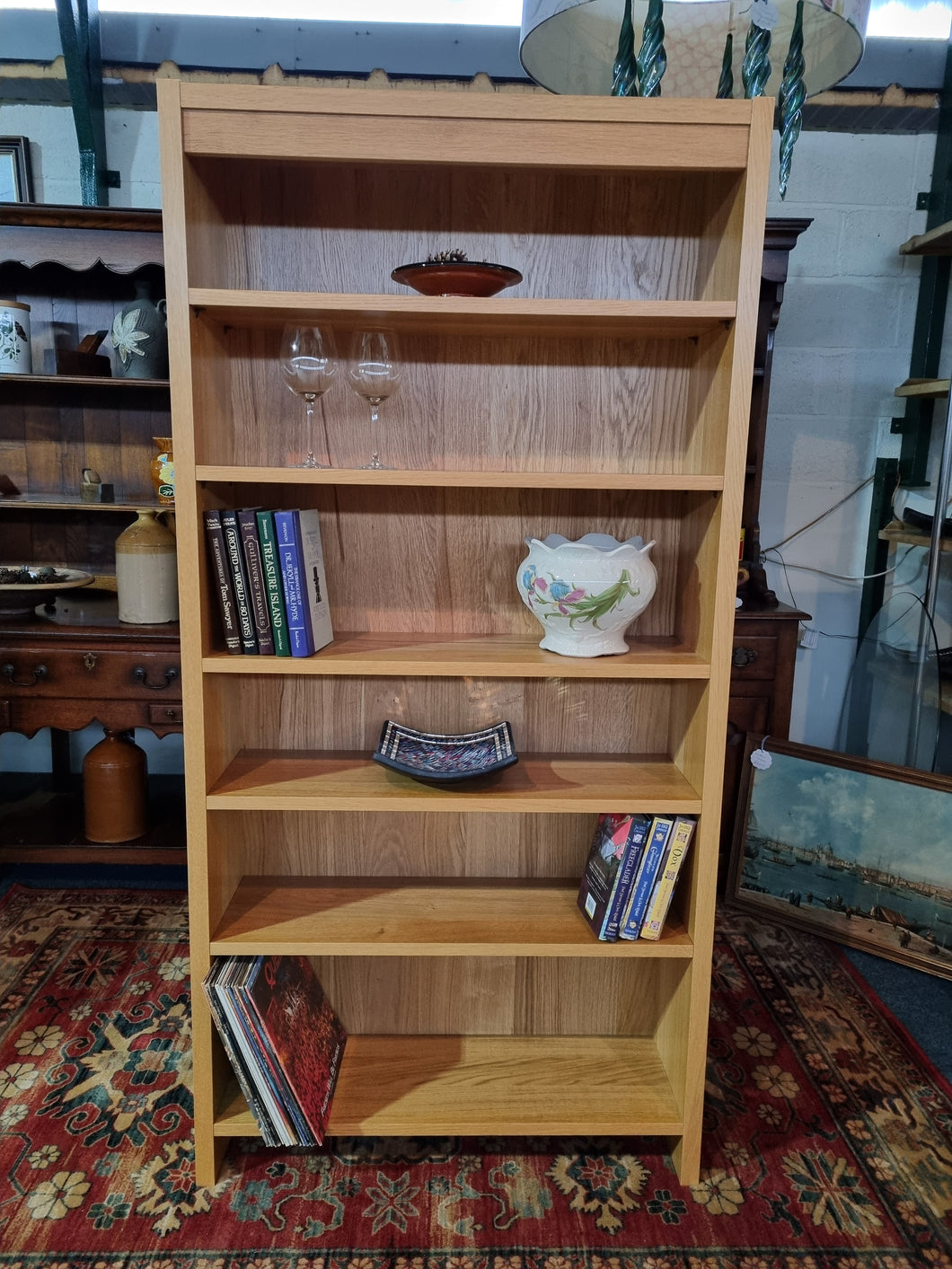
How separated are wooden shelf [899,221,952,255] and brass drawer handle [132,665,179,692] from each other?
228 centimetres

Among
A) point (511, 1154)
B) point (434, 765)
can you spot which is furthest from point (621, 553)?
point (511, 1154)

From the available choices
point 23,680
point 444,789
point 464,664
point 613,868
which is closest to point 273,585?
point 464,664

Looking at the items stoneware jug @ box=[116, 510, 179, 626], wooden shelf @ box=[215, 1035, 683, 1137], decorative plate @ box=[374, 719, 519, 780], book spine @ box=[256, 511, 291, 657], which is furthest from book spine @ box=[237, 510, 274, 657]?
stoneware jug @ box=[116, 510, 179, 626]

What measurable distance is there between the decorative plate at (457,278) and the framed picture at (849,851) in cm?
152

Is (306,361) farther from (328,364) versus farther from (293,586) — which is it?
(293,586)

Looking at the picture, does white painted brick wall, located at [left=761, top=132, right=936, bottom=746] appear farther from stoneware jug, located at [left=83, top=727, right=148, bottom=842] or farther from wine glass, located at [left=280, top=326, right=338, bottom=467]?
stoneware jug, located at [left=83, top=727, right=148, bottom=842]

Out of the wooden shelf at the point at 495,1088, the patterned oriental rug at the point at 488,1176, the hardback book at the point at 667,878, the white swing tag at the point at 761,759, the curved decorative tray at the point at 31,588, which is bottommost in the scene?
the patterned oriental rug at the point at 488,1176

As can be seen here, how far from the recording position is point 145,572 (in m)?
2.30

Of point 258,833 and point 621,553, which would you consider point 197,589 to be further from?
point 621,553

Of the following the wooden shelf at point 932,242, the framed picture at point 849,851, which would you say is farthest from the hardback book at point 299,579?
the wooden shelf at point 932,242

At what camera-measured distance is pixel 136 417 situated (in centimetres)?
252

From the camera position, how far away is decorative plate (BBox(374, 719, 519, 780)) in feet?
4.60

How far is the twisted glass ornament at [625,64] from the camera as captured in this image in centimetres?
128

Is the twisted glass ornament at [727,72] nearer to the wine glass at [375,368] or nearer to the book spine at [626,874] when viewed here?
the wine glass at [375,368]
